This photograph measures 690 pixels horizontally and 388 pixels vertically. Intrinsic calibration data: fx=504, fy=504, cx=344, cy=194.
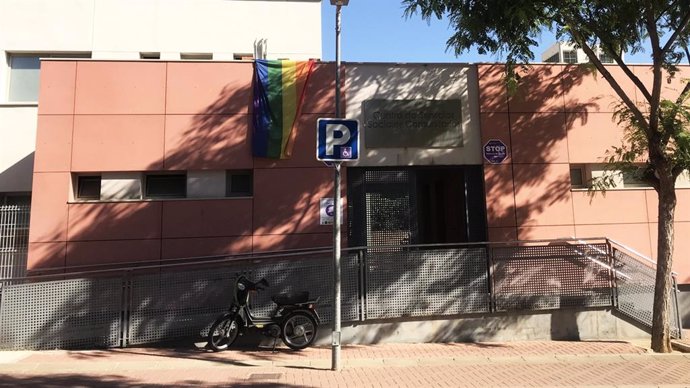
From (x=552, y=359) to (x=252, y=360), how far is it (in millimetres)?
4766

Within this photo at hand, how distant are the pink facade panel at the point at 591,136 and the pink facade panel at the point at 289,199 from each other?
18.1 feet

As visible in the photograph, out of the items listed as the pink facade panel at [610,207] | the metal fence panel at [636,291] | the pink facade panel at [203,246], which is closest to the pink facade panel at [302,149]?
the pink facade panel at [203,246]

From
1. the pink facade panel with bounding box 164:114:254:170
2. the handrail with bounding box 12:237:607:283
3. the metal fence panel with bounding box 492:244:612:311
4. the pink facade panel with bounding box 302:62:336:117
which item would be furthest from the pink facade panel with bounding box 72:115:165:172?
the metal fence panel with bounding box 492:244:612:311

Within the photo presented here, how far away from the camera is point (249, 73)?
10898mm

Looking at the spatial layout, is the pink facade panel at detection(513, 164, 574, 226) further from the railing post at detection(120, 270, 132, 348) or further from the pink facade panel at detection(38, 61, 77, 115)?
the pink facade panel at detection(38, 61, 77, 115)

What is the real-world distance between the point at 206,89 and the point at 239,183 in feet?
6.97

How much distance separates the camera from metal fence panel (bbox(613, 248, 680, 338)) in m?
9.55

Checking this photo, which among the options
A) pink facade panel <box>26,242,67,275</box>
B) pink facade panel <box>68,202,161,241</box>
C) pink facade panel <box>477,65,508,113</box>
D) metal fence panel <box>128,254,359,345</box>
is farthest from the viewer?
pink facade panel <box>477,65,508,113</box>

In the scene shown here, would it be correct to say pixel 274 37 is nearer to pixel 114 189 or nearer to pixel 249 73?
pixel 249 73

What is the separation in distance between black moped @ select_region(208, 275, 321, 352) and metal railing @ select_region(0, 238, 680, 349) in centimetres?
54

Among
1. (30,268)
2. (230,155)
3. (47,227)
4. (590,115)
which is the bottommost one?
(30,268)

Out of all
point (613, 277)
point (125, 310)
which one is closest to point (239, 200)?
point (125, 310)

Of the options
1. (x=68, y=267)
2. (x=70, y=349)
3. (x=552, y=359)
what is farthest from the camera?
(x=68, y=267)

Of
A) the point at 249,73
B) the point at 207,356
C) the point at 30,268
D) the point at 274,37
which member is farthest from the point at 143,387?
the point at 274,37
